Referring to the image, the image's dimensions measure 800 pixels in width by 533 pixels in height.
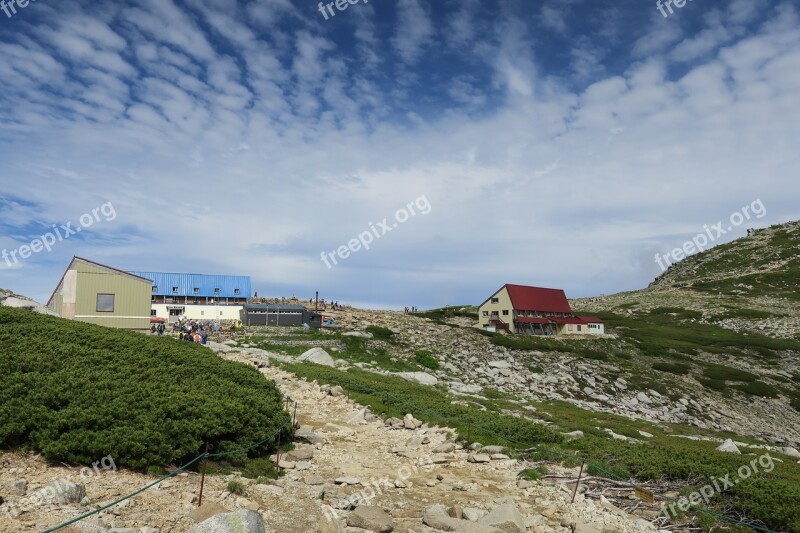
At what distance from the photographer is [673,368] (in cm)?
4588

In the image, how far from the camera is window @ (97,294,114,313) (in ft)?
116

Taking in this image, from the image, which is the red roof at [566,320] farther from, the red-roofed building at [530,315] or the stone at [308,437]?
the stone at [308,437]

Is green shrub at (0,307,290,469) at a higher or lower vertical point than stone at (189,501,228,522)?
higher

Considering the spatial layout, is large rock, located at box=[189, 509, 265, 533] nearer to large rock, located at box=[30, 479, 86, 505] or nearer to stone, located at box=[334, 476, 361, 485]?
large rock, located at box=[30, 479, 86, 505]

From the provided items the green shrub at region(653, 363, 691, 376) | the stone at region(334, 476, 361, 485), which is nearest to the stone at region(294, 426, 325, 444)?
the stone at region(334, 476, 361, 485)

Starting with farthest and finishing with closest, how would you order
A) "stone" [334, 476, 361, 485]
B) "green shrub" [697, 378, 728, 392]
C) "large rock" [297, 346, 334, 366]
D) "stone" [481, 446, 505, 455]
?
"green shrub" [697, 378, 728, 392] < "large rock" [297, 346, 334, 366] < "stone" [481, 446, 505, 455] < "stone" [334, 476, 361, 485]

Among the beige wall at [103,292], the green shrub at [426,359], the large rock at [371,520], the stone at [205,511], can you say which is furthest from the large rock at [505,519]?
the beige wall at [103,292]

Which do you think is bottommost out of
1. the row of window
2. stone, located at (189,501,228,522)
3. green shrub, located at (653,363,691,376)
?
green shrub, located at (653,363,691,376)

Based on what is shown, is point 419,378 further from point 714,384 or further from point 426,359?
point 714,384

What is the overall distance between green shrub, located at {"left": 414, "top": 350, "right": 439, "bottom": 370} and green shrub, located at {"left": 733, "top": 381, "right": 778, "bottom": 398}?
26.2m

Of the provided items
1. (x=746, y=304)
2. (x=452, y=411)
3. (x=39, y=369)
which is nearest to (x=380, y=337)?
(x=452, y=411)

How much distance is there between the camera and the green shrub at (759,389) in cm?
4097

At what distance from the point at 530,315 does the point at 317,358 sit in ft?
134

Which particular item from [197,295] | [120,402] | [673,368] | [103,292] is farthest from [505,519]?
[197,295]
